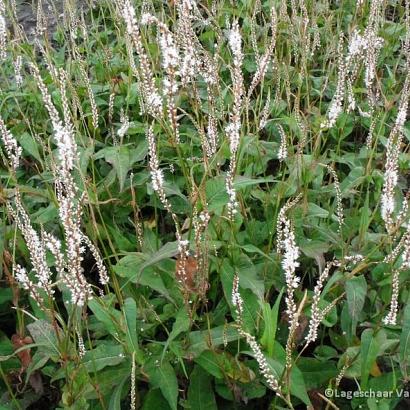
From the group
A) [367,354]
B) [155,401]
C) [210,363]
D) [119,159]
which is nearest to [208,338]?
[210,363]

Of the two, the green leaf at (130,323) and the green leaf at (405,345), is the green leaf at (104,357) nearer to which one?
the green leaf at (130,323)

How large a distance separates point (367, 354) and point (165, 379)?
644mm

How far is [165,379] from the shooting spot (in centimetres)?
176

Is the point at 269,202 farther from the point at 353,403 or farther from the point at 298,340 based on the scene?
the point at 353,403

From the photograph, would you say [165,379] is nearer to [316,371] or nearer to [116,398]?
[116,398]

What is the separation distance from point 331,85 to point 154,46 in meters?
1.19

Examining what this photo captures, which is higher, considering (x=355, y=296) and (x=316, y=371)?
(x=355, y=296)

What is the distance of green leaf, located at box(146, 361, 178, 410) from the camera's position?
1715mm

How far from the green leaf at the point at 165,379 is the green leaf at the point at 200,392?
12 centimetres

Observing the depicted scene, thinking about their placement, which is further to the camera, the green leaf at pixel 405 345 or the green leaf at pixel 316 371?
the green leaf at pixel 316 371

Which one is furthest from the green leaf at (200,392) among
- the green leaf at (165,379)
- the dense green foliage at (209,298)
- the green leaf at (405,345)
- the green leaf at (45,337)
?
the green leaf at (405,345)

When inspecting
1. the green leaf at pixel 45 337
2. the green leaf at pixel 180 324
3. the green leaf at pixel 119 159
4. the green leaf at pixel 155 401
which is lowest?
the green leaf at pixel 155 401

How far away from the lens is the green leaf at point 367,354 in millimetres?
1709

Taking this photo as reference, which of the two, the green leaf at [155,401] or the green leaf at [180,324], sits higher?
the green leaf at [180,324]
